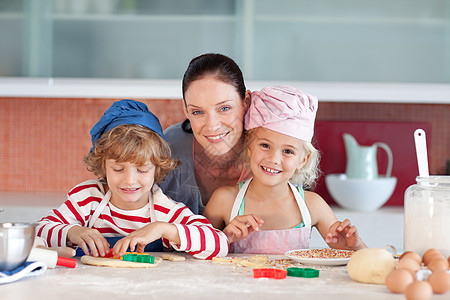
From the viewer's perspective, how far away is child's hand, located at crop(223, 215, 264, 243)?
4.28ft

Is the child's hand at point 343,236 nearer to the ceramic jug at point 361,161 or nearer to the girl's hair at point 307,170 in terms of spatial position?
the girl's hair at point 307,170

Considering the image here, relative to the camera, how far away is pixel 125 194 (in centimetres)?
139

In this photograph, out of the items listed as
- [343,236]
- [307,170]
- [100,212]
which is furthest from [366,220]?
[100,212]

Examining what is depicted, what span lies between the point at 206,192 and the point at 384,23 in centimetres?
135

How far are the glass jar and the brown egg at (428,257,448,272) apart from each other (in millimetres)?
82

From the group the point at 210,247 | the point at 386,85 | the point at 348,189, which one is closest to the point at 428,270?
the point at 210,247

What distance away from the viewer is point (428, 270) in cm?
98

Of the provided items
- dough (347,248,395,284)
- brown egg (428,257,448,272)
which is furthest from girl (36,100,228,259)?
brown egg (428,257,448,272)

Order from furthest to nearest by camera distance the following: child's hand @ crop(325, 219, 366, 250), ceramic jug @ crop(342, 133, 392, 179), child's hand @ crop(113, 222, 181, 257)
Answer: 1. ceramic jug @ crop(342, 133, 392, 179)
2. child's hand @ crop(325, 219, 366, 250)
3. child's hand @ crop(113, 222, 181, 257)

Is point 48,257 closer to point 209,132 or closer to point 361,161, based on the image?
point 209,132

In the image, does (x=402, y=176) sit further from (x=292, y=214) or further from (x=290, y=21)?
(x=292, y=214)

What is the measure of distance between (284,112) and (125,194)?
426 millimetres

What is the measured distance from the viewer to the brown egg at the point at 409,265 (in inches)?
38.1

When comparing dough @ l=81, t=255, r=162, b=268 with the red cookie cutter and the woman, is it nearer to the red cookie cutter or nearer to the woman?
the red cookie cutter
